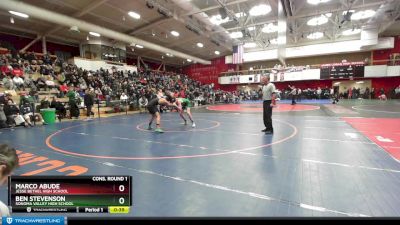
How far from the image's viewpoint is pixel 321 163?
4.28m

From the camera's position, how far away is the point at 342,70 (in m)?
27.6

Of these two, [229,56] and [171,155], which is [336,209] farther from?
[229,56]

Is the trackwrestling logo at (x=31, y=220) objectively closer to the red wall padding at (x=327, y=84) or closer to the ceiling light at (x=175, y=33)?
the ceiling light at (x=175, y=33)

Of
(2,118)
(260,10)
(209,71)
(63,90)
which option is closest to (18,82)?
(63,90)

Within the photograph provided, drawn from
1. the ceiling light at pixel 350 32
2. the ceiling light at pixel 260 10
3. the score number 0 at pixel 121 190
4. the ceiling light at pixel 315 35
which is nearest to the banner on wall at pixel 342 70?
the ceiling light at pixel 350 32

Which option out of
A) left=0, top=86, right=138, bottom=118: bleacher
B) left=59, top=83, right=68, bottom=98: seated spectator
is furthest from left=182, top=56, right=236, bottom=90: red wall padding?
left=59, top=83, right=68, bottom=98: seated spectator

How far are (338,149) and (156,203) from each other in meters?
4.26

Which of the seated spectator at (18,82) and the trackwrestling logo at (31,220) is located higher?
the seated spectator at (18,82)

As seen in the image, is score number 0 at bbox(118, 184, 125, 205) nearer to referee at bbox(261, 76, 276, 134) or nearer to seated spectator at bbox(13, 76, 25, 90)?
referee at bbox(261, 76, 276, 134)

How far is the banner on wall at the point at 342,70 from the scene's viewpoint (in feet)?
87.9

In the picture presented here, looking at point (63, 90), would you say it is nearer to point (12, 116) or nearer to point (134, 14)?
point (12, 116)
